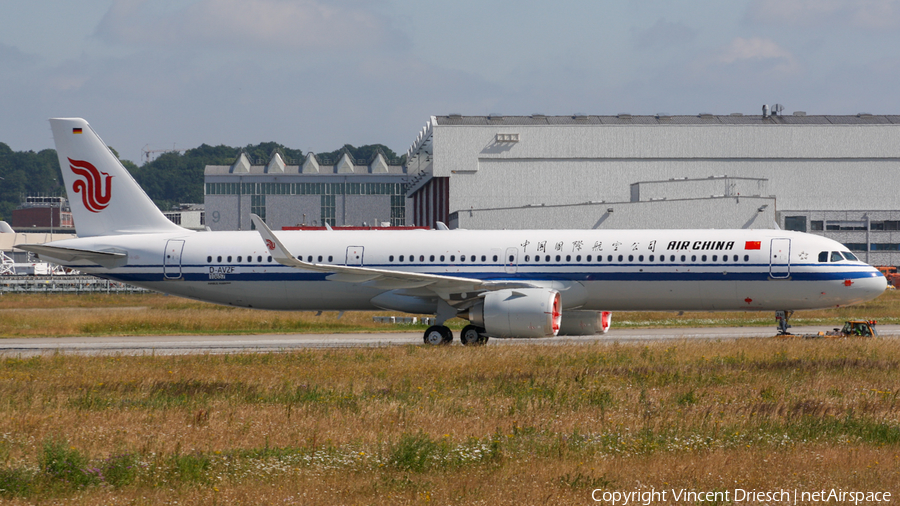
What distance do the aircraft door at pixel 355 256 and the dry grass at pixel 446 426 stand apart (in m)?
7.48

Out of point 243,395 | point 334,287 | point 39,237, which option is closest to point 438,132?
point 334,287

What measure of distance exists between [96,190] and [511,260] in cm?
1573

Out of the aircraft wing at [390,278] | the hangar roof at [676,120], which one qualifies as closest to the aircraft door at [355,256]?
the aircraft wing at [390,278]

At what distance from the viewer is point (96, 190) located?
34.0 metres

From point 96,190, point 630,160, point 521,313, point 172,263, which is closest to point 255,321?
point 172,263

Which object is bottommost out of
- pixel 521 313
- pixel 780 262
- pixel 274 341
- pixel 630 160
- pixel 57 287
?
pixel 274 341

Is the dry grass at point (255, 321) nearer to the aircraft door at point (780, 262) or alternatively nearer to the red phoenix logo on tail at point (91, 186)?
the red phoenix logo on tail at point (91, 186)

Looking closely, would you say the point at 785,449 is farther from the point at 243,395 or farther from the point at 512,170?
the point at 512,170

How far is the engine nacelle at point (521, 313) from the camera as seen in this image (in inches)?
1092

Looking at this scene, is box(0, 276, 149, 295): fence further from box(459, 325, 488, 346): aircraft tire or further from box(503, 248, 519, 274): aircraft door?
box(503, 248, 519, 274): aircraft door

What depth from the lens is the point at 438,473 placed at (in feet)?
37.8

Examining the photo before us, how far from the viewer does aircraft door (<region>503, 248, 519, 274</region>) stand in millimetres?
30406

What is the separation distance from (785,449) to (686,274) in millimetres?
17016

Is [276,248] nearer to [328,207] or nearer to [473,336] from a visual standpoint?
[473,336]
